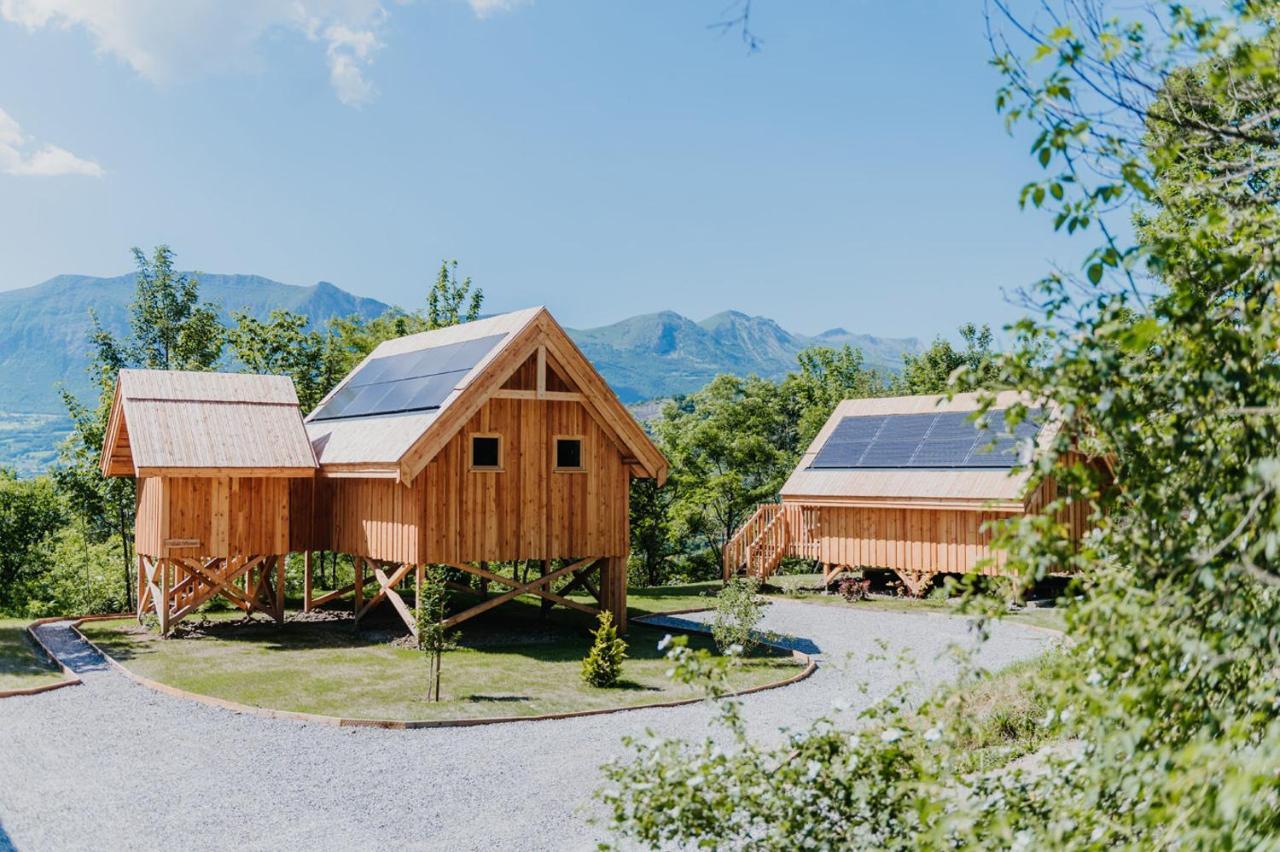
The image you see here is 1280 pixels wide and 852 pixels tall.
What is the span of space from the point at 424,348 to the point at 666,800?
18532 millimetres

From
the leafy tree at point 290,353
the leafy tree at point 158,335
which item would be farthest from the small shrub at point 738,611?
the leafy tree at point 158,335

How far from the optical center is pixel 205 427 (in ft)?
64.2

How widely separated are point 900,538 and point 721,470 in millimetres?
14595

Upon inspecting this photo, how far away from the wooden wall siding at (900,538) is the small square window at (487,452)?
11.8 meters

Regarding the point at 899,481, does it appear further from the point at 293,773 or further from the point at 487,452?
the point at 293,773

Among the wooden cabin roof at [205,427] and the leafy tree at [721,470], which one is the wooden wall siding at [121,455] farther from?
the leafy tree at [721,470]

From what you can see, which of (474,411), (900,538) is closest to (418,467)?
(474,411)

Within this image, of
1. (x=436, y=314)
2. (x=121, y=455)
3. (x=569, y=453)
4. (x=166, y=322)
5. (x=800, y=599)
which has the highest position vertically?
(x=436, y=314)

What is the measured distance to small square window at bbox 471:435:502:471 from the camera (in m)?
18.4

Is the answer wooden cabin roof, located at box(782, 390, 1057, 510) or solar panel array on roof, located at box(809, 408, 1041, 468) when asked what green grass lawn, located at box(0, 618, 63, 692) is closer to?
wooden cabin roof, located at box(782, 390, 1057, 510)

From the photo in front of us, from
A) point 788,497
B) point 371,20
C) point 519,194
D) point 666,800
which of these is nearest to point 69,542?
point 371,20

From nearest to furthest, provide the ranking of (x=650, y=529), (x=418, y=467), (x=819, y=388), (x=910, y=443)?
(x=418, y=467) < (x=910, y=443) < (x=650, y=529) < (x=819, y=388)

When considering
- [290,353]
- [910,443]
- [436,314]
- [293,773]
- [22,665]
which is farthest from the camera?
[436,314]

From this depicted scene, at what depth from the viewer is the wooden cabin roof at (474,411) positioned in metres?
17.4
